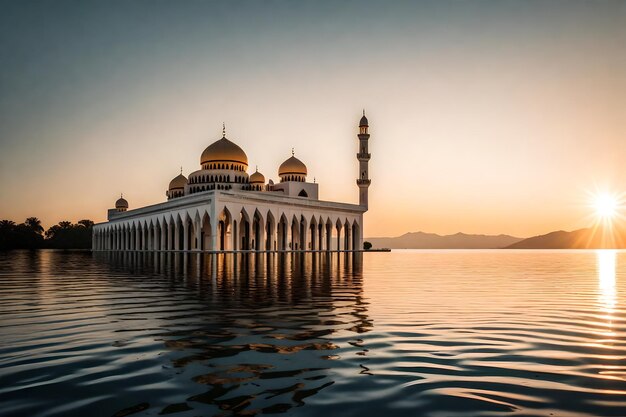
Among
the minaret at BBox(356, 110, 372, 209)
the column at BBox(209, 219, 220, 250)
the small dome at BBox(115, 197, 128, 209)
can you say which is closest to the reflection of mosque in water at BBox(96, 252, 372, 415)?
the column at BBox(209, 219, 220, 250)

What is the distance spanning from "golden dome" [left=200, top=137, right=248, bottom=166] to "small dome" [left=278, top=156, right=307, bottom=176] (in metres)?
8.00

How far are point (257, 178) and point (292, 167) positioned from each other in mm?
5994

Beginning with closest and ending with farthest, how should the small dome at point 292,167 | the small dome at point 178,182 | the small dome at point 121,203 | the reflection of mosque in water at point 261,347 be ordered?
the reflection of mosque in water at point 261,347 → the small dome at point 292,167 → the small dome at point 178,182 → the small dome at point 121,203

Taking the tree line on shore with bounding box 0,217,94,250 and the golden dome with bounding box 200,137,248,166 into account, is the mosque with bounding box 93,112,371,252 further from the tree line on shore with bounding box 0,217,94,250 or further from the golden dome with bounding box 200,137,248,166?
the tree line on shore with bounding box 0,217,94,250

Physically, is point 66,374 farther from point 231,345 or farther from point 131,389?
point 231,345

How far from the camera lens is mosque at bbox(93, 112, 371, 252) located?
63.4 metres

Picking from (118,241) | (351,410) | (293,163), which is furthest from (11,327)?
(118,241)

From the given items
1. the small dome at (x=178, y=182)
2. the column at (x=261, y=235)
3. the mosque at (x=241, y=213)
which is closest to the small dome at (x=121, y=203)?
the mosque at (x=241, y=213)

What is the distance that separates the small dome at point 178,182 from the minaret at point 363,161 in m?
29.2

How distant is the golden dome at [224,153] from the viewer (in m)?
75.1

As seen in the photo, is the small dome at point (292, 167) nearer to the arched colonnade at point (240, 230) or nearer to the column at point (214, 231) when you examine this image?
the arched colonnade at point (240, 230)

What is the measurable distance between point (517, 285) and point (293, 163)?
67.2 meters

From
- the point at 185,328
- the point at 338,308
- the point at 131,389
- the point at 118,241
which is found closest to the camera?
the point at 131,389

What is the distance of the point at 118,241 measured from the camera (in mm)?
93250
